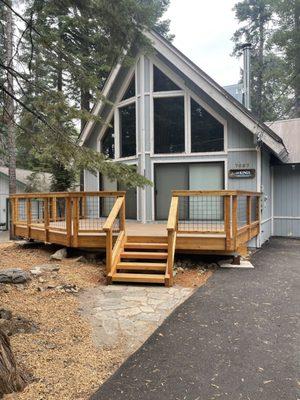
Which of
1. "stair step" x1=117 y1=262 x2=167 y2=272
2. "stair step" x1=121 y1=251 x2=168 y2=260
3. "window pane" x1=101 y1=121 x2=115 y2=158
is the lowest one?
"stair step" x1=117 y1=262 x2=167 y2=272

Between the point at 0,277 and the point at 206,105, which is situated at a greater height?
the point at 206,105

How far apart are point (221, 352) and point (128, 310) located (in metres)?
1.62

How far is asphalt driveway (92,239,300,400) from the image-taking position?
2797mm

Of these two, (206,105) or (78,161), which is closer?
(78,161)

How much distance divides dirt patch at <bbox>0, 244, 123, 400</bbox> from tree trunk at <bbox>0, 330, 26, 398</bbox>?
7cm

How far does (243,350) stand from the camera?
11.5 feet

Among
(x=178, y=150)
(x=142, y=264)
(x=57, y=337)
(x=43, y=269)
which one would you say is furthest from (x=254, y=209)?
(x=57, y=337)

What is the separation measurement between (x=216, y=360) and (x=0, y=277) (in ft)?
13.2

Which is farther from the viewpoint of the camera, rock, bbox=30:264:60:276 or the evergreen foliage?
the evergreen foliage

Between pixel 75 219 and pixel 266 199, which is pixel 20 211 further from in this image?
pixel 266 199

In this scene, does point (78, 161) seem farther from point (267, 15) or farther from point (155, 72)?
point (267, 15)

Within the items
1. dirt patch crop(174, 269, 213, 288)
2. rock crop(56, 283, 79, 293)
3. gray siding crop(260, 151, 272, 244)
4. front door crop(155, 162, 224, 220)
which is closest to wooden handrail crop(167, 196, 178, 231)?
dirt patch crop(174, 269, 213, 288)

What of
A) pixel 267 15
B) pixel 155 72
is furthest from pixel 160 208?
pixel 267 15

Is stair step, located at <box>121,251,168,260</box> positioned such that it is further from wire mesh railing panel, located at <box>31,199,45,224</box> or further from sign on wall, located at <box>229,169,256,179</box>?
wire mesh railing panel, located at <box>31,199,45,224</box>
